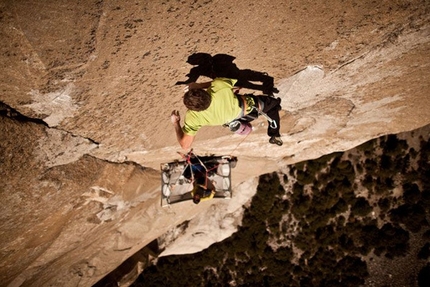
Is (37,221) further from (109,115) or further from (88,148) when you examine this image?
(109,115)

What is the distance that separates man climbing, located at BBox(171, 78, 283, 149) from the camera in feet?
7.34

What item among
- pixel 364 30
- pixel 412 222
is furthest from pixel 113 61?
pixel 412 222

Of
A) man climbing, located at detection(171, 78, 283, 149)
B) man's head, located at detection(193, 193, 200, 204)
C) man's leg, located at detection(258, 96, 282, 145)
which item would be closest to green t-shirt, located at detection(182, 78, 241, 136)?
man climbing, located at detection(171, 78, 283, 149)

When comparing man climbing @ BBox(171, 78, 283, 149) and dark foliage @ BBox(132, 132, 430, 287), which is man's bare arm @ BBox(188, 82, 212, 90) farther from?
dark foliage @ BBox(132, 132, 430, 287)

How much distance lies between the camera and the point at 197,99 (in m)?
2.20

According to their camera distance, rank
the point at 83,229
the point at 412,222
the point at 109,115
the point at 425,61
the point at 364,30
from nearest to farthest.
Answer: the point at 364,30, the point at 109,115, the point at 425,61, the point at 83,229, the point at 412,222

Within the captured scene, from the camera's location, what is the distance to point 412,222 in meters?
6.10

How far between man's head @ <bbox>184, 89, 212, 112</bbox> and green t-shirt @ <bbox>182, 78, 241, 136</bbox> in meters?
0.14

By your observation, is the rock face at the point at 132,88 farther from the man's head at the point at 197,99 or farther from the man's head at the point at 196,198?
the man's head at the point at 196,198

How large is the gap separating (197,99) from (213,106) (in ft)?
0.93

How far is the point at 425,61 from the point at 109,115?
3.38m

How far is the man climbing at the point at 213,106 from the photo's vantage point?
2236 mm

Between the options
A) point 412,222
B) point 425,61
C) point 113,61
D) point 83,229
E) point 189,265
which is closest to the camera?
point 113,61

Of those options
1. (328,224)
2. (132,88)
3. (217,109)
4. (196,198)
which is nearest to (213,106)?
(217,109)
